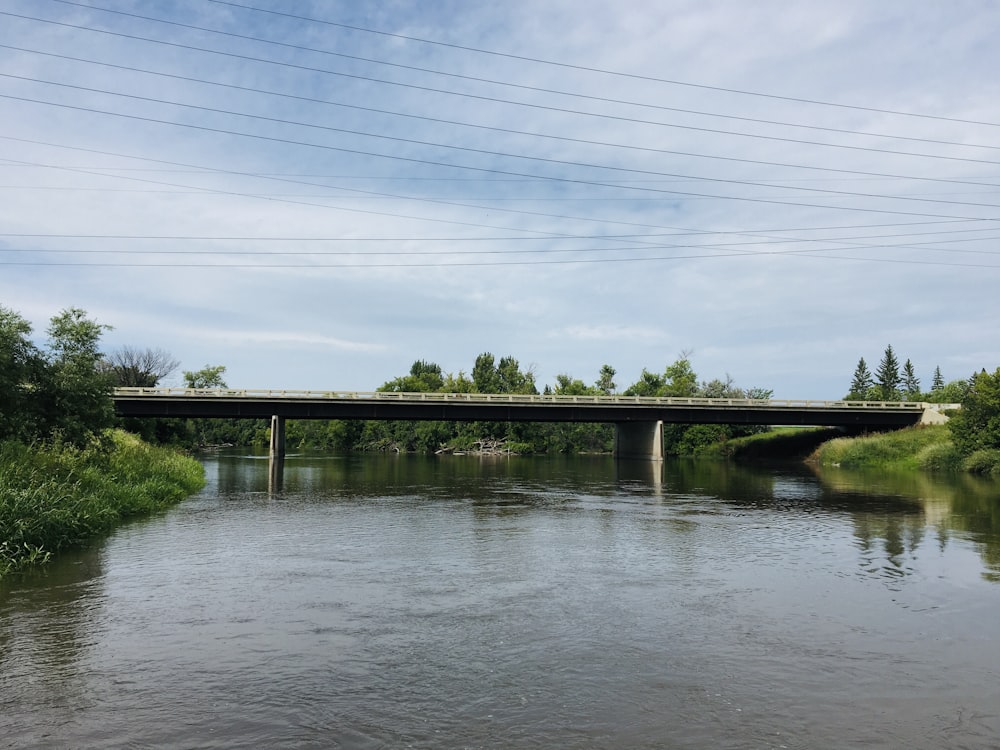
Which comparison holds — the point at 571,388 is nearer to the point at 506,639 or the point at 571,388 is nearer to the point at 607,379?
the point at 607,379

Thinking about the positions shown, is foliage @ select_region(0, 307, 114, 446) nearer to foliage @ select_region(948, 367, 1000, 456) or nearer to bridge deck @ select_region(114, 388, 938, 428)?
bridge deck @ select_region(114, 388, 938, 428)

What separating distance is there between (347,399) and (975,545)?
7235 cm

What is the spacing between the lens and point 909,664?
12.5 metres

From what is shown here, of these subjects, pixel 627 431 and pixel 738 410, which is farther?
pixel 627 431

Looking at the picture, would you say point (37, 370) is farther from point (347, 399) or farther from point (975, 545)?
point (347, 399)

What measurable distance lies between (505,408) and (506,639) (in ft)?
260

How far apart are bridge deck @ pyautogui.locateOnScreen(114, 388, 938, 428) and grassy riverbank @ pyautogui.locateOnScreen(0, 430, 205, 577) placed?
150 feet

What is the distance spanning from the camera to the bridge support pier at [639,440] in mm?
98500

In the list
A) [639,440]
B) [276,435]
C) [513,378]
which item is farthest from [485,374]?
[276,435]

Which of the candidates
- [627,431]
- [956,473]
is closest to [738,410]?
[627,431]

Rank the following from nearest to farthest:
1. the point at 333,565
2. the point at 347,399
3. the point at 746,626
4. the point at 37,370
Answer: the point at 746,626 → the point at 333,565 → the point at 37,370 → the point at 347,399

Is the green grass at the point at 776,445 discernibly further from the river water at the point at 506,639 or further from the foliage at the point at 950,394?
the river water at the point at 506,639

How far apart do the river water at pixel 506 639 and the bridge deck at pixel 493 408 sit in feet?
200

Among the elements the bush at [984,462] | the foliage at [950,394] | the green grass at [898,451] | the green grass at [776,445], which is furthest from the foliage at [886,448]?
the foliage at [950,394]
